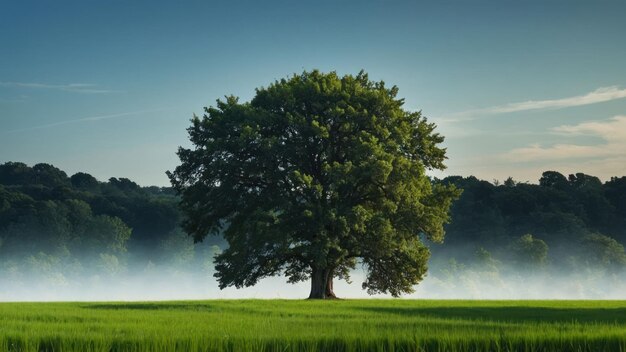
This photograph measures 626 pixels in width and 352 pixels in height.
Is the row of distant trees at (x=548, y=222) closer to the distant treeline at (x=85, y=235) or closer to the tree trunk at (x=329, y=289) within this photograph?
the distant treeline at (x=85, y=235)

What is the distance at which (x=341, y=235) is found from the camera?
43.4 m

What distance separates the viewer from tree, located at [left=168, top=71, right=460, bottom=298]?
43.2 metres

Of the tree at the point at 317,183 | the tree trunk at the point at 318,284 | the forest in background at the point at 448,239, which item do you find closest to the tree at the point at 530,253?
the forest in background at the point at 448,239

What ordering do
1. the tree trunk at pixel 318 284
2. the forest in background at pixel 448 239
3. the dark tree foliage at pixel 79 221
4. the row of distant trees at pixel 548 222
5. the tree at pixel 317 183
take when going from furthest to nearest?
1. the dark tree foliage at pixel 79 221
2. the row of distant trees at pixel 548 222
3. the forest in background at pixel 448 239
4. the tree trunk at pixel 318 284
5. the tree at pixel 317 183

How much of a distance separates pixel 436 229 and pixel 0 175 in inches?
5582

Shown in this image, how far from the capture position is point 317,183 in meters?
43.7

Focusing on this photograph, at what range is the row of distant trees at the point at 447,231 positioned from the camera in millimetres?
117188

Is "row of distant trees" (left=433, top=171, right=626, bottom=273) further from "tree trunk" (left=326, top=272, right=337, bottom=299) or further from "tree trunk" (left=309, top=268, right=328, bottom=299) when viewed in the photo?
"tree trunk" (left=309, top=268, right=328, bottom=299)

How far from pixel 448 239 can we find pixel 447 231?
94.3 inches

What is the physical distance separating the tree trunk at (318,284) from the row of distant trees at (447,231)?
67610 millimetres

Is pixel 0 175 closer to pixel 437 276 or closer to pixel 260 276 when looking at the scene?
pixel 437 276

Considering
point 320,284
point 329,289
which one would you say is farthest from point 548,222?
point 320,284

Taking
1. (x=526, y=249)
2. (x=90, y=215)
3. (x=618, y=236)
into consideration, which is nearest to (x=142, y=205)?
(x=90, y=215)

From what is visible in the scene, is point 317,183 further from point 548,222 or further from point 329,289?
point 548,222
